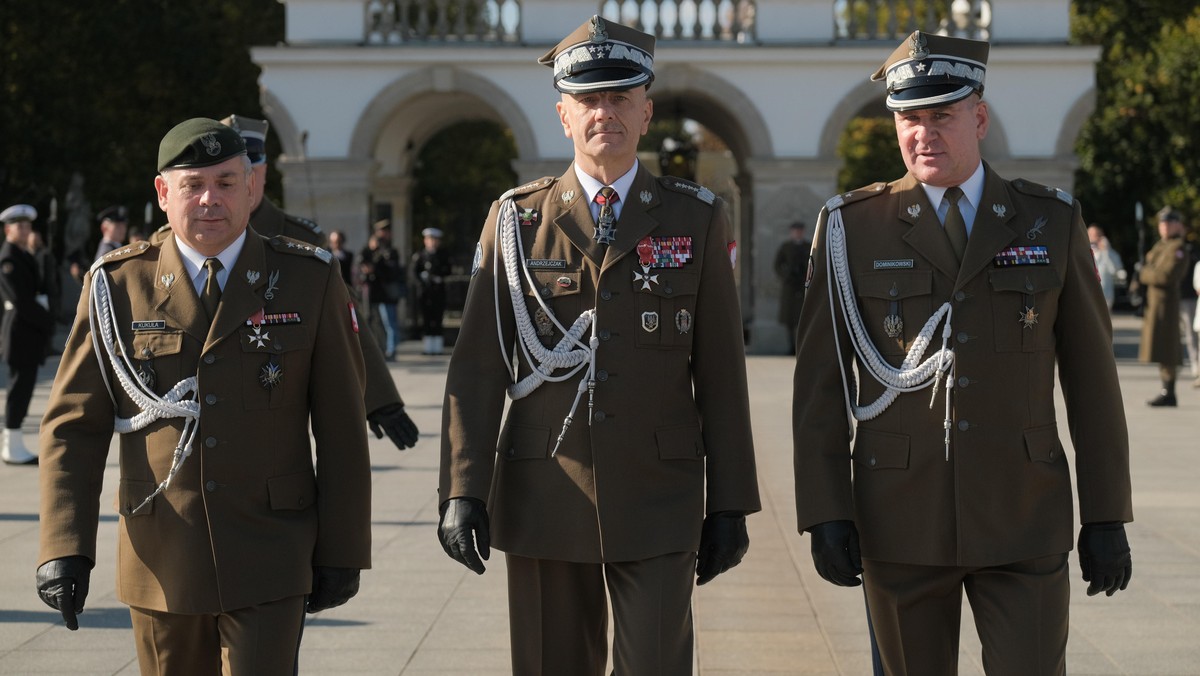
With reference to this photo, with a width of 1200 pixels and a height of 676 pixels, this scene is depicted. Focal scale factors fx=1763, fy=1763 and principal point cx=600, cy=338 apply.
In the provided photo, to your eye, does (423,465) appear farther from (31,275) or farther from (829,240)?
(829,240)

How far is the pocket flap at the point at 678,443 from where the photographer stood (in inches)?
190

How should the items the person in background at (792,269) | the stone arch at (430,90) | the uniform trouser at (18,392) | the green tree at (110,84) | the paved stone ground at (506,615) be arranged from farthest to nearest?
the green tree at (110,84) → the stone arch at (430,90) → the person in background at (792,269) → the uniform trouser at (18,392) → the paved stone ground at (506,615)

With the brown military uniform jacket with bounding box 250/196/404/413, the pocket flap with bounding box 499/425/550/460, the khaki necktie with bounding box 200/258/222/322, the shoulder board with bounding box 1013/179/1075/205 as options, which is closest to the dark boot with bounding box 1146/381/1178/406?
the brown military uniform jacket with bounding box 250/196/404/413

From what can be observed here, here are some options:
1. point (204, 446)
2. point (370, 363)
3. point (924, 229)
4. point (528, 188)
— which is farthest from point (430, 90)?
point (204, 446)

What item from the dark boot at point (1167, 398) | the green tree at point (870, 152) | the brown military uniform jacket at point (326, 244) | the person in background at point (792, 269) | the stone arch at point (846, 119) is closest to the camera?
the brown military uniform jacket at point (326, 244)

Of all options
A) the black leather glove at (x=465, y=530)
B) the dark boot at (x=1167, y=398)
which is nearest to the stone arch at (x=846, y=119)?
the dark boot at (x=1167, y=398)

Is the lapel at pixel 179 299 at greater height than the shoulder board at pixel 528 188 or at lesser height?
lesser

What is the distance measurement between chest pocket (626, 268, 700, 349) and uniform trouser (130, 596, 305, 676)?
1215mm

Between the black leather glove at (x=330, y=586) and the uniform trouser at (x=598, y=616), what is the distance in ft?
1.48

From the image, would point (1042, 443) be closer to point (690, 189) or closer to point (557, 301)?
point (690, 189)

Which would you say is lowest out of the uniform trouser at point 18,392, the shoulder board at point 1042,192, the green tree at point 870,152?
the green tree at point 870,152

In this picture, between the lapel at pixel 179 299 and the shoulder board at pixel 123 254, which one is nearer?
the lapel at pixel 179 299

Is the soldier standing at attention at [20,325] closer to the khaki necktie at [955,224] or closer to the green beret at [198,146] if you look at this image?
the green beret at [198,146]

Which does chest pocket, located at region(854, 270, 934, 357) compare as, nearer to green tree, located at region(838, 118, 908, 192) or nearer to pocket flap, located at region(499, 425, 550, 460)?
pocket flap, located at region(499, 425, 550, 460)
